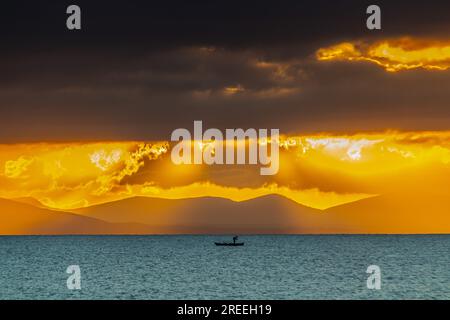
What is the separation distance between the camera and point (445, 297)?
77.0m

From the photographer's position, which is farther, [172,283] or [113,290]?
[172,283]

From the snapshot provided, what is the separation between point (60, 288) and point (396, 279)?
44.9 meters

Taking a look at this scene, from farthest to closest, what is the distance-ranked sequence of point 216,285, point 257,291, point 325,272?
point 325,272 < point 216,285 < point 257,291

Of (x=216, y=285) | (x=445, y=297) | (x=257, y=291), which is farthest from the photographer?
(x=216, y=285)

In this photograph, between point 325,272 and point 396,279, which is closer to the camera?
point 396,279

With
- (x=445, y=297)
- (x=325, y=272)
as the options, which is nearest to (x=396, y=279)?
(x=325, y=272)
